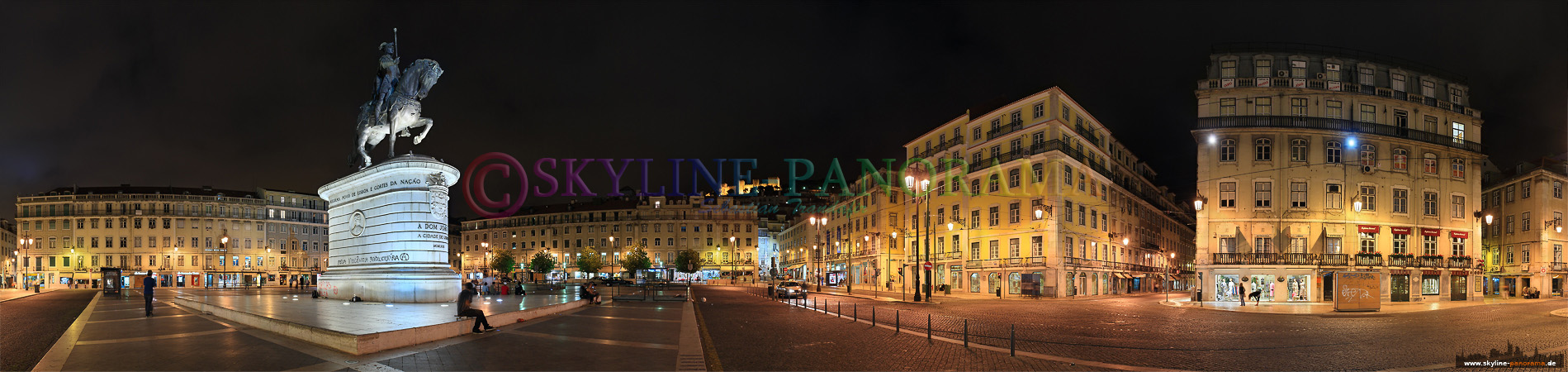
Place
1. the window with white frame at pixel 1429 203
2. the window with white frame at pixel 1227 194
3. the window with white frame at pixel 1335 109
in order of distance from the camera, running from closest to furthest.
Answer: the window with white frame at pixel 1335 109, the window with white frame at pixel 1227 194, the window with white frame at pixel 1429 203

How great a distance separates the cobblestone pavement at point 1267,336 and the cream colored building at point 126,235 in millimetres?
99147

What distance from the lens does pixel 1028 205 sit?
Answer: 54.0 meters

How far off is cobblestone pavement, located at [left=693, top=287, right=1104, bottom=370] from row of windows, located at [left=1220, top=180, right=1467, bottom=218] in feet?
107

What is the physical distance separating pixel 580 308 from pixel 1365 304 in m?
32.0

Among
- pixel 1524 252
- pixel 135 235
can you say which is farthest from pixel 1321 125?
pixel 135 235

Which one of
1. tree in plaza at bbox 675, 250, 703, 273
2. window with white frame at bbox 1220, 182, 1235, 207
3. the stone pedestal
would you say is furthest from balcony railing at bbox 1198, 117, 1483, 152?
tree in plaza at bbox 675, 250, 703, 273

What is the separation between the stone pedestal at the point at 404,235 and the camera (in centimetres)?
2586

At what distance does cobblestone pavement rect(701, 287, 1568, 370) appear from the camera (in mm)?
14430

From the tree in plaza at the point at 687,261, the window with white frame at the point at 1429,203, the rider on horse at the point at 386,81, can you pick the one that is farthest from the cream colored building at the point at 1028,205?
the tree in plaza at the point at 687,261

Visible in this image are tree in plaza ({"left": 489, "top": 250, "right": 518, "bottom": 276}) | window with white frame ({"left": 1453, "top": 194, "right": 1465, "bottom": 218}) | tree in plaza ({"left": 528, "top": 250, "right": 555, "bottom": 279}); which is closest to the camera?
window with white frame ({"left": 1453, "top": 194, "right": 1465, "bottom": 218})

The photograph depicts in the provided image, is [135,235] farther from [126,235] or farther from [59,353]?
[59,353]

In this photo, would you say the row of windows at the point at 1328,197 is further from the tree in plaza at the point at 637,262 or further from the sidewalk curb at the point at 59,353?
the tree in plaza at the point at 637,262

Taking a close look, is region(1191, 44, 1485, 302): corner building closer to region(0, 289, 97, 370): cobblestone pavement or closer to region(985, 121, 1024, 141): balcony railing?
region(985, 121, 1024, 141): balcony railing

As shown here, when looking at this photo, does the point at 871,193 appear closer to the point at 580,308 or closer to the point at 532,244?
the point at 580,308
